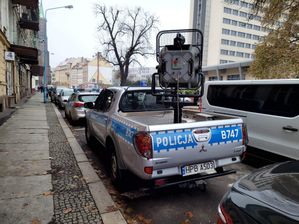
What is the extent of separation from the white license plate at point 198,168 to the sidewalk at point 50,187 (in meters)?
1.01

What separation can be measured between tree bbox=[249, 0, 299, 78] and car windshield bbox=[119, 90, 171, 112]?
30.6 ft

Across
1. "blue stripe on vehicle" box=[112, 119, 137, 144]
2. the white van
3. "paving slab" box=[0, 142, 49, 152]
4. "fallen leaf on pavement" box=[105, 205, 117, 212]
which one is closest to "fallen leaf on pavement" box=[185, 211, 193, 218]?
"fallen leaf on pavement" box=[105, 205, 117, 212]

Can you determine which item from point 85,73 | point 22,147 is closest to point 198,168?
point 22,147

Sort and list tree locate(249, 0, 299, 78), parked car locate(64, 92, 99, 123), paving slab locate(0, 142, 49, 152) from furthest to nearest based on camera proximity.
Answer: tree locate(249, 0, 299, 78), parked car locate(64, 92, 99, 123), paving slab locate(0, 142, 49, 152)

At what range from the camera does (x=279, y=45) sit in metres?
13.0

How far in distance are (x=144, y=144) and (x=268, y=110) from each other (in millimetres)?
2986

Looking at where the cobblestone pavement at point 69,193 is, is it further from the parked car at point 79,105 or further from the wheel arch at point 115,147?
the parked car at point 79,105

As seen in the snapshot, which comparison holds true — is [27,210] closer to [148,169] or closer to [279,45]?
[148,169]

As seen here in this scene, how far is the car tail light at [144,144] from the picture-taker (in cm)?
291

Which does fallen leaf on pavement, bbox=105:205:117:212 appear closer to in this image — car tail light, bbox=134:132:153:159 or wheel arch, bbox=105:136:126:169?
wheel arch, bbox=105:136:126:169

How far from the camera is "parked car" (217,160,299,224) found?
4.70 ft

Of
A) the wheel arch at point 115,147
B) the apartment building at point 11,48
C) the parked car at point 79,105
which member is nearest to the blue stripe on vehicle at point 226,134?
the wheel arch at point 115,147

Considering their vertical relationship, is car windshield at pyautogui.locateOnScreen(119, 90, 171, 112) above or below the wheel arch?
above

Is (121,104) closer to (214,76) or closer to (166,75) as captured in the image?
(166,75)
